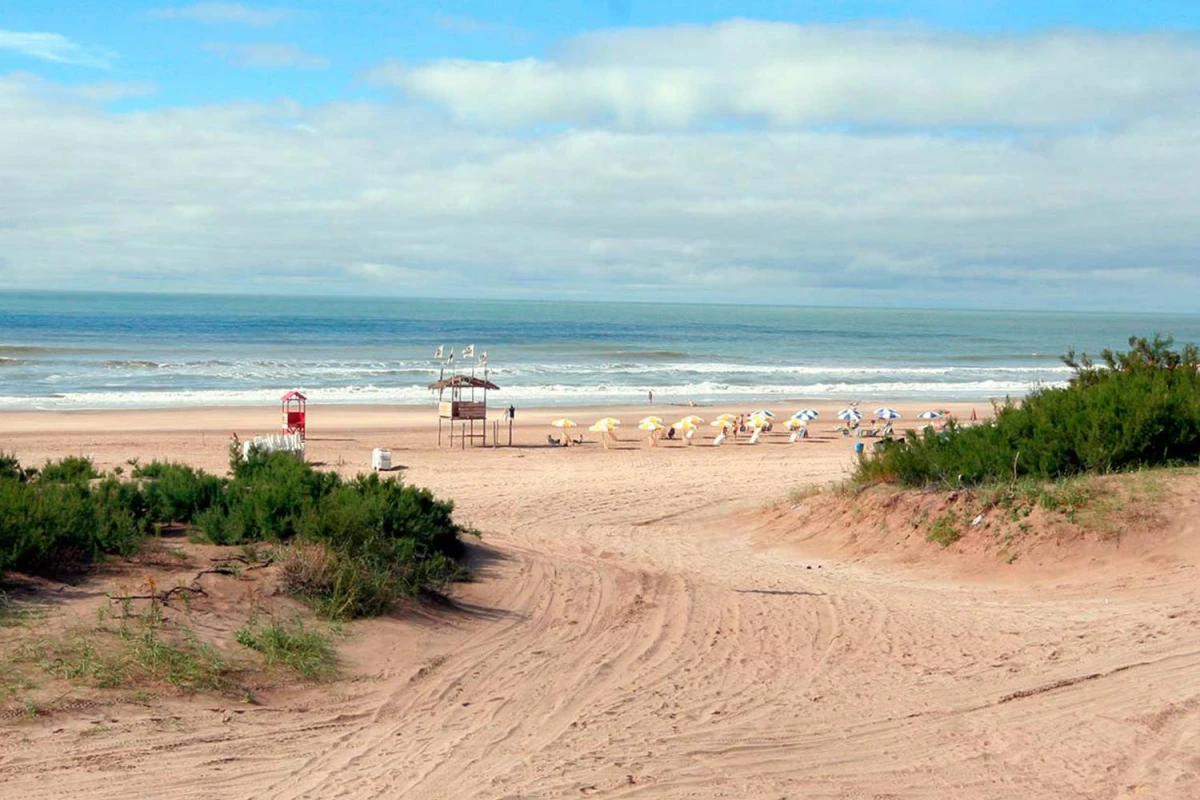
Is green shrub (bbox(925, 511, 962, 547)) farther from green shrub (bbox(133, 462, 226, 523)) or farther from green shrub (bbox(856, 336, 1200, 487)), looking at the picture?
green shrub (bbox(133, 462, 226, 523))

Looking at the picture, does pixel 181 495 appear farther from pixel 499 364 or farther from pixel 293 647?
pixel 499 364

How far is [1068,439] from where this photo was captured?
41.4 feet

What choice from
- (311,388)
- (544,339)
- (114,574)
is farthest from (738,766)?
(544,339)

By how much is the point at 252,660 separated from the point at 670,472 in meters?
15.3

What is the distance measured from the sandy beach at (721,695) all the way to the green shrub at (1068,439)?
1343mm

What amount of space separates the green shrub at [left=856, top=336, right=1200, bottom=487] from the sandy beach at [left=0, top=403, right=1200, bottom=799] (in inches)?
52.9

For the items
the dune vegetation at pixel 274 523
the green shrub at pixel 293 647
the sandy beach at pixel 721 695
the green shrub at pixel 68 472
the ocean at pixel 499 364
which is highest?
the ocean at pixel 499 364

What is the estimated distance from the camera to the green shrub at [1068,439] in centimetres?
1243

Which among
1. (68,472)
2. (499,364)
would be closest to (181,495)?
(68,472)

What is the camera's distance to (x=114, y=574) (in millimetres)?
7812

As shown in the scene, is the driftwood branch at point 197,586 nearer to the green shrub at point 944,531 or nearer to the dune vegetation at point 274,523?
the dune vegetation at point 274,523

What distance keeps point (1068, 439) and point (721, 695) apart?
23.8ft

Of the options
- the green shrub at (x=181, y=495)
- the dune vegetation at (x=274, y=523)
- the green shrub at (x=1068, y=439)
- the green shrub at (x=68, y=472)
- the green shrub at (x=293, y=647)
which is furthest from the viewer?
the green shrub at (x=1068, y=439)

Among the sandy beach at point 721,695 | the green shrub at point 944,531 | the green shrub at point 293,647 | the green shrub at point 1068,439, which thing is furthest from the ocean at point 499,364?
the green shrub at point 293,647
